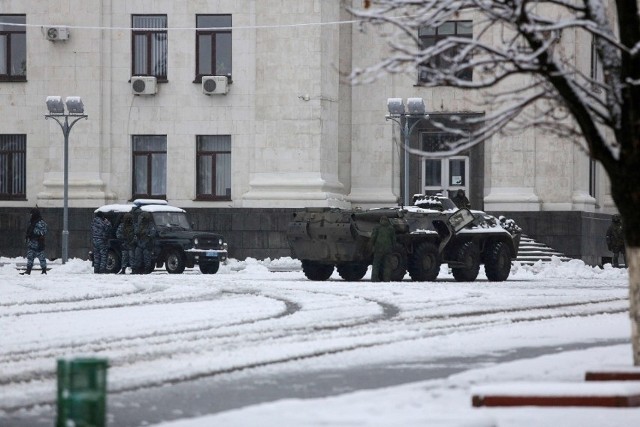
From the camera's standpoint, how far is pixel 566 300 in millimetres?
27375

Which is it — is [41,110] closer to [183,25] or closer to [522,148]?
[183,25]

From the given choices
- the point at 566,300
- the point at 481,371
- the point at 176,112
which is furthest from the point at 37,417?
the point at 176,112

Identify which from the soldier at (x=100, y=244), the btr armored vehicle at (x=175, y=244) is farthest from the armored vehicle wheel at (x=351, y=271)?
the soldier at (x=100, y=244)

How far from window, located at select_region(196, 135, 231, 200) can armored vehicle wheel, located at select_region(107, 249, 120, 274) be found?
416 inches

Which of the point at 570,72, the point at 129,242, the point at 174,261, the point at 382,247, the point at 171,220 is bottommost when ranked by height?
the point at 174,261

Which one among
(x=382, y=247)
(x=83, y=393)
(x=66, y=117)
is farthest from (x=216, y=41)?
(x=83, y=393)

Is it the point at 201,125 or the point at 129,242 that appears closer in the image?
the point at 129,242

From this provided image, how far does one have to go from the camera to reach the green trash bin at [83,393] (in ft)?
30.1

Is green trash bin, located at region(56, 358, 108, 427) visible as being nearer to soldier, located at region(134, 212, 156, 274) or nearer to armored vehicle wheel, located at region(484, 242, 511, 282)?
armored vehicle wheel, located at region(484, 242, 511, 282)

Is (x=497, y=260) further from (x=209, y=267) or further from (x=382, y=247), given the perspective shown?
(x=209, y=267)

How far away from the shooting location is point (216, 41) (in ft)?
170

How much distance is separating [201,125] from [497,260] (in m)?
17.5

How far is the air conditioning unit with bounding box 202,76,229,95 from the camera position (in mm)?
51031

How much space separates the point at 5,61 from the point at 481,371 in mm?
39799
